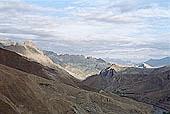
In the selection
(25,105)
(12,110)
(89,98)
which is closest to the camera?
(12,110)

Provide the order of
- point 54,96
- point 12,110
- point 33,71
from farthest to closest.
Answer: point 33,71 < point 54,96 < point 12,110

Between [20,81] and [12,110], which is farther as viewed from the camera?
[20,81]

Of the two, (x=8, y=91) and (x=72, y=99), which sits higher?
(x=8, y=91)

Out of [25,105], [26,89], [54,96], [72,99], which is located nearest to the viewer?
[25,105]

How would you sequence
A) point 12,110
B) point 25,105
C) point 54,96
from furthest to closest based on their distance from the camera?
point 54,96
point 25,105
point 12,110

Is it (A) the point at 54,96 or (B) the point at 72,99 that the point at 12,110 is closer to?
(A) the point at 54,96

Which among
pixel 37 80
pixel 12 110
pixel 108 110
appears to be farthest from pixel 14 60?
pixel 12 110

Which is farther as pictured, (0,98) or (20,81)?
(20,81)

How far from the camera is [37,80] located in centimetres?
12600

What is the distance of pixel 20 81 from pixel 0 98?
19.8 meters

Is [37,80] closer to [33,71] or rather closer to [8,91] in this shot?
[8,91]

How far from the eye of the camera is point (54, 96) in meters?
112

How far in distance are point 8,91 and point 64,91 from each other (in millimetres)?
38386

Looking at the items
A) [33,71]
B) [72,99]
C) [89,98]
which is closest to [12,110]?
[72,99]
